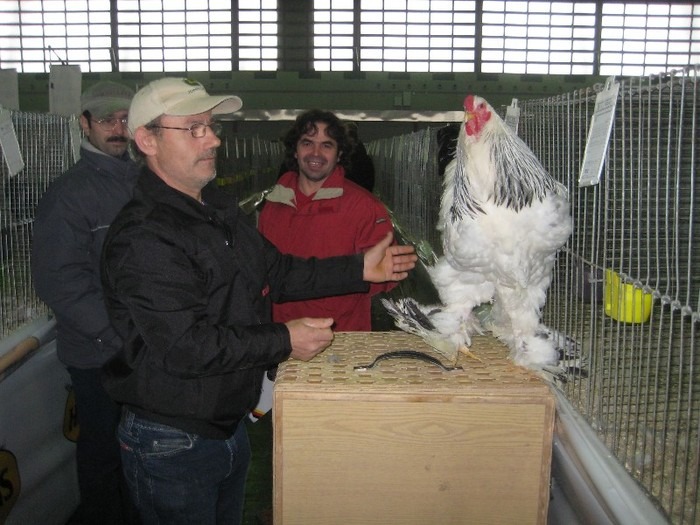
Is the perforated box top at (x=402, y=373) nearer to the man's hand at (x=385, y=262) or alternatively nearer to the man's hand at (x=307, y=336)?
the man's hand at (x=307, y=336)

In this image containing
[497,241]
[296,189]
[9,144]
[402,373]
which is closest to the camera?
[402,373]

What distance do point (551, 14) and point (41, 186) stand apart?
34.6 feet

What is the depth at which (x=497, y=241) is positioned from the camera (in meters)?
2.00

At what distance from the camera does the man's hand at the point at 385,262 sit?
2230 millimetres

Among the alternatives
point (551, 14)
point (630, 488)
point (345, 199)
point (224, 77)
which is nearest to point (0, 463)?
point (345, 199)

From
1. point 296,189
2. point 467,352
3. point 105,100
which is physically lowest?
point 467,352

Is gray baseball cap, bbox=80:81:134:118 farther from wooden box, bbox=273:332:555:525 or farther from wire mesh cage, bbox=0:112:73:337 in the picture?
wooden box, bbox=273:332:555:525

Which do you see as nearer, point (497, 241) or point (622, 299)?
point (622, 299)

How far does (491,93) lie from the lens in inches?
437

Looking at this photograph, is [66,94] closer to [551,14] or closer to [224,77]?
[224,77]

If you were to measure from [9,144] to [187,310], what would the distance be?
1541 millimetres

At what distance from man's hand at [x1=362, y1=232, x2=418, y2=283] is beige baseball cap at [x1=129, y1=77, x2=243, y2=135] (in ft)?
2.63

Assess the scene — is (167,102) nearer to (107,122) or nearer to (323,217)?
(107,122)

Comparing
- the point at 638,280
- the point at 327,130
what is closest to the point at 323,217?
the point at 327,130
